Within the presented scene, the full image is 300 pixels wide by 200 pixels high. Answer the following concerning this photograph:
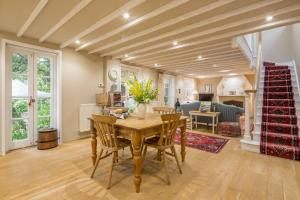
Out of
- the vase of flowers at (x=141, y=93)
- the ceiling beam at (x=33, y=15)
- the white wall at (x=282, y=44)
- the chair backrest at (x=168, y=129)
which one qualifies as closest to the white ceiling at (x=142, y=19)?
the ceiling beam at (x=33, y=15)

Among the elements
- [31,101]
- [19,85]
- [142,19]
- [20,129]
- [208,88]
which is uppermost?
[142,19]

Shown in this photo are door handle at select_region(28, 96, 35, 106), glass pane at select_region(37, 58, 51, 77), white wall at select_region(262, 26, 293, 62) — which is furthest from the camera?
white wall at select_region(262, 26, 293, 62)

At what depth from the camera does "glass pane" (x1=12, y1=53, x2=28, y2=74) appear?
3.28m

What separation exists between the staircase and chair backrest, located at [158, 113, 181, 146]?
2190 millimetres

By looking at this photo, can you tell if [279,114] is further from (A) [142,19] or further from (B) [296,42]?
(A) [142,19]

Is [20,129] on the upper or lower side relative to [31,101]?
lower

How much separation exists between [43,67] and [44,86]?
435 mm

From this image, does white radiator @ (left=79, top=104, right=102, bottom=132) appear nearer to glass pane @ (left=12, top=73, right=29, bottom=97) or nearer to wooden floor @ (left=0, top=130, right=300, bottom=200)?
wooden floor @ (left=0, top=130, right=300, bottom=200)

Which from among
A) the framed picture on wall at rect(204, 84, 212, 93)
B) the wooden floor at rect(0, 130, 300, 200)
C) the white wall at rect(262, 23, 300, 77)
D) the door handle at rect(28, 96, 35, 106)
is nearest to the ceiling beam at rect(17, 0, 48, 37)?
the door handle at rect(28, 96, 35, 106)

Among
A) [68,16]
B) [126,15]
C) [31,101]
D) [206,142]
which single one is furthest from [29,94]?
[206,142]

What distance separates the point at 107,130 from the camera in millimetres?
2064

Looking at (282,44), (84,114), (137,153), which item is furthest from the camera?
(282,44)

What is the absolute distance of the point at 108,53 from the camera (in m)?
4.42

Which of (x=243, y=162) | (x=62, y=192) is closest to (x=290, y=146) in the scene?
(x=243, y=162)
